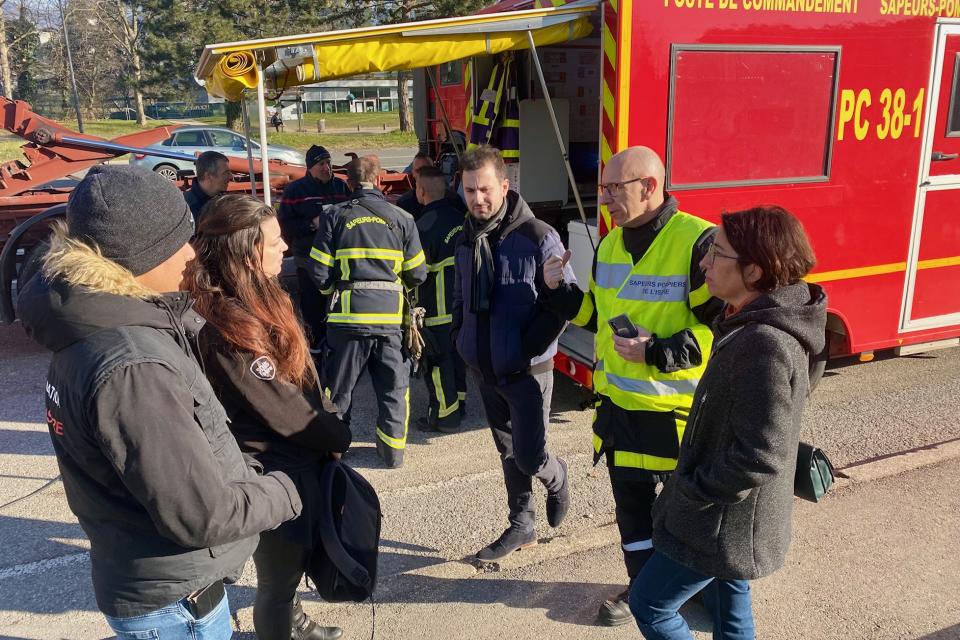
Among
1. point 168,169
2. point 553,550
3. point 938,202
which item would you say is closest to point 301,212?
point 553,550

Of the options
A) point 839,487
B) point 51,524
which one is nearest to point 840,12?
point 839,487

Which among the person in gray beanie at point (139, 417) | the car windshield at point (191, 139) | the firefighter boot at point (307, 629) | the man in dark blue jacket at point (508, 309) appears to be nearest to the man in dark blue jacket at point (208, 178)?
the man in dark blue jacket at point (508, 309)

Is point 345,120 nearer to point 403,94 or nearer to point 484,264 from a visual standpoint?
point 403,94

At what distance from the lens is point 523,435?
129 inches

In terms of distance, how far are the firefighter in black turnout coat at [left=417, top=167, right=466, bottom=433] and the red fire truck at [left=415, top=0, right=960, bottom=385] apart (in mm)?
806

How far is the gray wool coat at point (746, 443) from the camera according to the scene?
1.98 meters

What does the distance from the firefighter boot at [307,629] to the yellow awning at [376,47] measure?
281cm

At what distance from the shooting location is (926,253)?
5.14 m

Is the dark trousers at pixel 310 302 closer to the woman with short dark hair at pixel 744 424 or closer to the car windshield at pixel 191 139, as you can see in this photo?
the woman with short dark hair at pixel 744 424

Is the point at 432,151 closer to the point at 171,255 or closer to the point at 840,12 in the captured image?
the point at 840,12

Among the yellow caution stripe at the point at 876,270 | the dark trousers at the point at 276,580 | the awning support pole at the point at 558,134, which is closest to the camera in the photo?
the dark trousers at the point at 276,580

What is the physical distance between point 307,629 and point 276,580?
23.4 inches

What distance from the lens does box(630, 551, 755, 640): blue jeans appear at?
226 cm

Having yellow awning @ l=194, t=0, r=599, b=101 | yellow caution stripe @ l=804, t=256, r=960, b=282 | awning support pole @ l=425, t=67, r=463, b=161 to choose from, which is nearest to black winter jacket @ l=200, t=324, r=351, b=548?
yellow awning @ l=194, t=0, r=599, b=101
